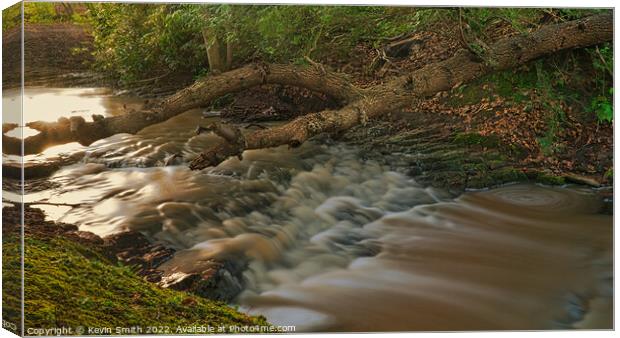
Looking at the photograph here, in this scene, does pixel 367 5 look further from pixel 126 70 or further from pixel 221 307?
pixel 221 307

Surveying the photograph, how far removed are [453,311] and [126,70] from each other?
246 centimetres

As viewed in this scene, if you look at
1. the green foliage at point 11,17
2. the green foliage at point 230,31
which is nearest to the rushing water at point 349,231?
the green foliage at point 230,31

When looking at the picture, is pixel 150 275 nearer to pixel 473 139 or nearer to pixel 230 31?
pixel 230 31

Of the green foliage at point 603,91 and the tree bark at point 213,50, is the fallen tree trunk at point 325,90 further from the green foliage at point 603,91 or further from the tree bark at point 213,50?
the green foliage at point 603,91

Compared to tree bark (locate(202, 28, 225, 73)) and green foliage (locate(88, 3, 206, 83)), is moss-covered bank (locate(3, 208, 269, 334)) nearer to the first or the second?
green foliage (locate(88, 3, 206, 83))

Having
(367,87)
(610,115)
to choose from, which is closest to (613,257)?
(610,115)

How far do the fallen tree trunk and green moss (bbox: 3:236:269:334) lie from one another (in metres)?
0.62

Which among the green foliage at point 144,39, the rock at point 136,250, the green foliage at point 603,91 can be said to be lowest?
the rock at point 136,250

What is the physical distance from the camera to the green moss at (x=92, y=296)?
480 cm

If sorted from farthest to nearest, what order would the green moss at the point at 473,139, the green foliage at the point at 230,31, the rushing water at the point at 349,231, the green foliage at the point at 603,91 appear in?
the green foliage at the point at 603,91, the green moss at the point at 473,139, the green foliage at the point at 230,31, the rushing water at the point at 349,231

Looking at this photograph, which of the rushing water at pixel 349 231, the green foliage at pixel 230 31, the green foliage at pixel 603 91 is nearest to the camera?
the rushing water at pixel 349 231

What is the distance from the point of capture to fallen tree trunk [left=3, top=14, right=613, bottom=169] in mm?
5004

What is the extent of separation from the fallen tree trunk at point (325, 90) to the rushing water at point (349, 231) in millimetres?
77

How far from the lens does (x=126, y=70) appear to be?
5125mm
